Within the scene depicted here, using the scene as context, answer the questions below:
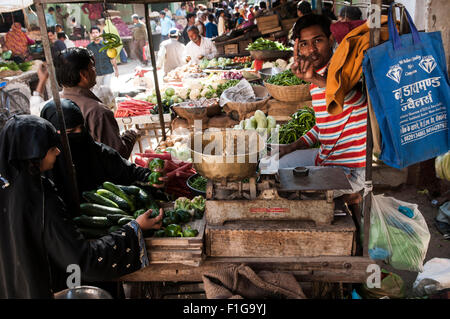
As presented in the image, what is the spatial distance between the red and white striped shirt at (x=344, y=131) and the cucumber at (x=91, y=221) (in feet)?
5.05

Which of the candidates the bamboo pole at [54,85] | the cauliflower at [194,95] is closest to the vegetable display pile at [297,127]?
the bamboo pole at [54,85]

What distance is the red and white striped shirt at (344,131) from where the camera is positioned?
2473 mm

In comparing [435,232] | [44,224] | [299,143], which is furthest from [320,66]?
[435,232]

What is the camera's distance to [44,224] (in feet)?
6.54

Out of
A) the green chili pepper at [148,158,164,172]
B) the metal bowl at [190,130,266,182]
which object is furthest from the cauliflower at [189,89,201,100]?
the metal bowl at [190,130,266,182]

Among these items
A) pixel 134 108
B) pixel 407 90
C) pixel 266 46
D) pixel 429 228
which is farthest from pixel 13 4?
pixel 429 228

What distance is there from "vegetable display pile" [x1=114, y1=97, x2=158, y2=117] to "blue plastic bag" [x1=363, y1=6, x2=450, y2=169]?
4.39 meters

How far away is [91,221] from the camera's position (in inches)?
92.4

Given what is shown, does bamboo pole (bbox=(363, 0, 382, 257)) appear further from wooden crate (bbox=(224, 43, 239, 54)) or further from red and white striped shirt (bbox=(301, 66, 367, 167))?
wooden crate (bbox=(224, 43, 239, 54))

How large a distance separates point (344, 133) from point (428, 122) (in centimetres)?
75

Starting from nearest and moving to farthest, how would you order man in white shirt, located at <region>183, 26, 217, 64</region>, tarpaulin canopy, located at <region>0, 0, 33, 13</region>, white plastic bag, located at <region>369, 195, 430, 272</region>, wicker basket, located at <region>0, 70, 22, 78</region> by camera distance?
white plastic bag, located at <region>369, 195, 430, 272</region>, tarpaulin canopy, located at <region>0, 0, 33, 13</region>, wicker basket, located at <region>0, 70, 22, 78</region>, man in white shirt, located at <region>183, 26, 217, 64</region>

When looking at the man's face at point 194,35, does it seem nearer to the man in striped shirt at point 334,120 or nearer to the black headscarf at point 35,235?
the man in striped shirt at point 334,120

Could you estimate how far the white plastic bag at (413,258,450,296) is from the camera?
10.1 feet

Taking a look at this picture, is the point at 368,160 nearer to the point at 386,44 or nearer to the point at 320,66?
the point at 386,44
